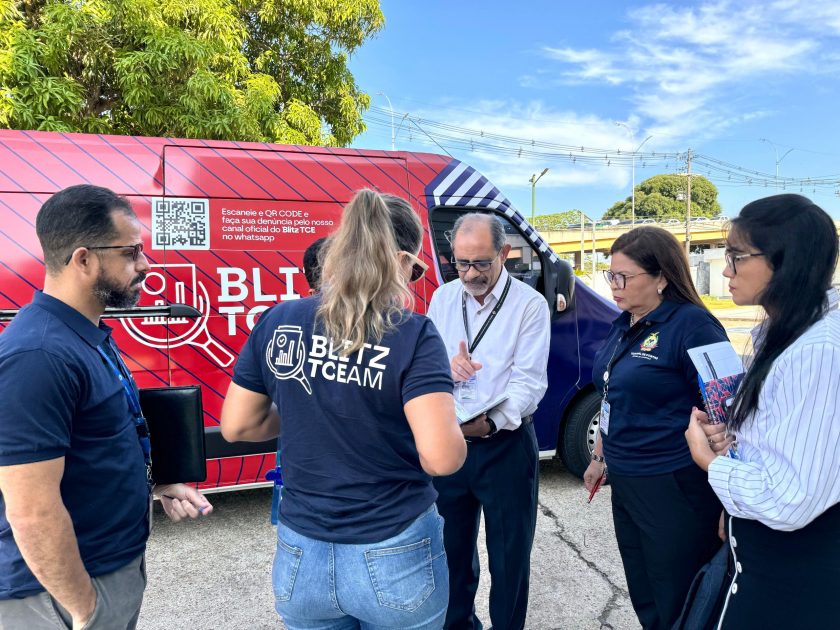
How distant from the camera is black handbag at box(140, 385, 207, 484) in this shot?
168 centimetres

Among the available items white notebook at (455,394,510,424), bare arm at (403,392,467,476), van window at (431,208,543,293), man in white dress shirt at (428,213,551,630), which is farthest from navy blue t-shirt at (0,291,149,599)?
van window at (431,208,543,293)

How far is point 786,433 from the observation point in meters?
1.25

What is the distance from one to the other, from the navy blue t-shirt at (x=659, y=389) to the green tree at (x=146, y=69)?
242 inches

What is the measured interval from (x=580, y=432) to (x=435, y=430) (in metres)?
3.20

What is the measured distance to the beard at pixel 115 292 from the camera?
142 cm

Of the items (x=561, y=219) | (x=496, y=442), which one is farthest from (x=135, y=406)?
(x=561, y=219)

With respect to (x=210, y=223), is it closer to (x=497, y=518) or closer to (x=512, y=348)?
(x=512, y=348)

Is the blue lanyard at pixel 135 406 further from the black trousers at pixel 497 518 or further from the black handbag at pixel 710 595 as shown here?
the black handbag at pixel 710 595

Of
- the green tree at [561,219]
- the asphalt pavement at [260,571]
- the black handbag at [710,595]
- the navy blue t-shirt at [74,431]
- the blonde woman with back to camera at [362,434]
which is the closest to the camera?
the navy blue t-shirt at [74,431]

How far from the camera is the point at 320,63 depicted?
9734mm

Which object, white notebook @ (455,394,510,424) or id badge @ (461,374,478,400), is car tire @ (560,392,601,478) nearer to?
id badge @ (461,374,478,400)

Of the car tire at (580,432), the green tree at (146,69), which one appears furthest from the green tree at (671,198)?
the car tire at (580,432)

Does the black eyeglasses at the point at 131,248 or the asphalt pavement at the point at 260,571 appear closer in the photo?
the black eyeglasses at the point at 131,248

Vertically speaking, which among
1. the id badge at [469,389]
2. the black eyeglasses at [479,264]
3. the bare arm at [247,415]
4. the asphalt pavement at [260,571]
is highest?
the black eyeglasses at [479,264]
